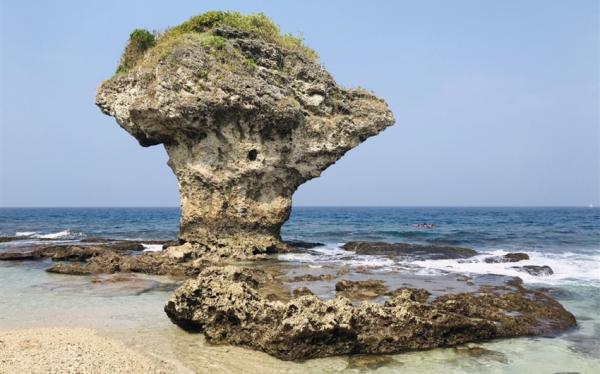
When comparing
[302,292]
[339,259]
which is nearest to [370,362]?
[302,292]

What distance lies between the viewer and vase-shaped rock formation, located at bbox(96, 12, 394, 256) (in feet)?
73.2

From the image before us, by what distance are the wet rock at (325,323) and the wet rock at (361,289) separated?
306 centimetres

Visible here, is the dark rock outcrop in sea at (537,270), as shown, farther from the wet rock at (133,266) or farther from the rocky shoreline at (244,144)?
the wet rock at (133,266)

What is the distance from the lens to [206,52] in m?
22.8

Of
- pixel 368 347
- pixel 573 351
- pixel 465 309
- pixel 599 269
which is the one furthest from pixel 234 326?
pixel 599 269

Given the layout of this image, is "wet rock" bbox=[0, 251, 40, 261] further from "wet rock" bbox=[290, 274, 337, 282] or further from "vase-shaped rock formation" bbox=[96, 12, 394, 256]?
"wet rock" bbox=[290, 274, 337, 282]

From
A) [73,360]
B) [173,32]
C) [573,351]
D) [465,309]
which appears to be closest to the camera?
[73,360]

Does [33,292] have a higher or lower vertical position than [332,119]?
lower

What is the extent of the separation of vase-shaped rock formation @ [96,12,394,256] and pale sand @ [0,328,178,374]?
1402cm

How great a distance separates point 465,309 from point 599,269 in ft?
42.2

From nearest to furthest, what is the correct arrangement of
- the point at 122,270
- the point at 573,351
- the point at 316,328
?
1. the point at 316,328
2. the point at 573,351
3. the point at 122,270

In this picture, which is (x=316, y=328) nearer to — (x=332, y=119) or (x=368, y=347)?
(x=368, y=347)

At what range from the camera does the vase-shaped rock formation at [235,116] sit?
2231cm

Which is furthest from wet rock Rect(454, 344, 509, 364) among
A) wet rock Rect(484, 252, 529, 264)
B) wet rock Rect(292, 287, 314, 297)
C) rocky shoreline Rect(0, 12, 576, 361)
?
wet rock Rect(484, 252, 529, 264)
